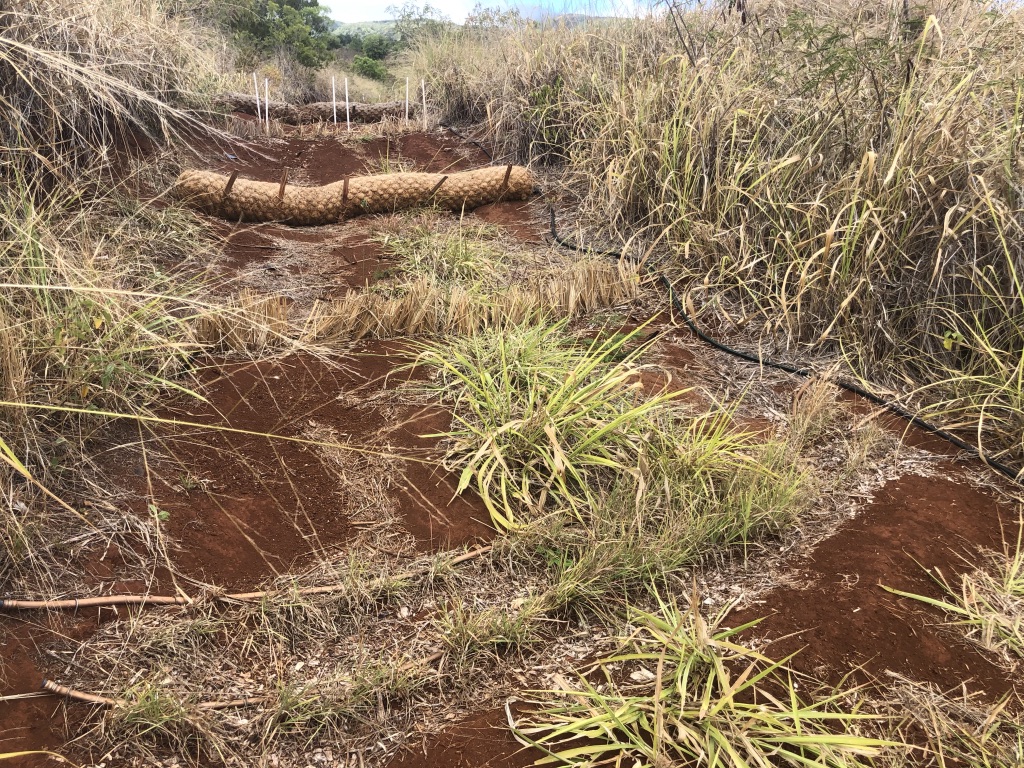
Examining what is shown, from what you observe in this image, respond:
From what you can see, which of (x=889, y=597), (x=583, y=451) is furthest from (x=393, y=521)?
(x=889, y=597)

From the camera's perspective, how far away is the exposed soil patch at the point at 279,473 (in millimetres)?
2035

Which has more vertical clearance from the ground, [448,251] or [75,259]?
[75,259]

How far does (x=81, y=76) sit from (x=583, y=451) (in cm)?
301

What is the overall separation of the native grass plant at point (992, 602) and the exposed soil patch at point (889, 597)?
0.11ft

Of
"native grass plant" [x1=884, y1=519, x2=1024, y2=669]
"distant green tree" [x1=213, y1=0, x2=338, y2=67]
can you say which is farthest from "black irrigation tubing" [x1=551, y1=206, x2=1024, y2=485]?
"distant green tree" [x1=213, y1=0, x2=338, y2=67]

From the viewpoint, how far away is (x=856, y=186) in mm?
3232

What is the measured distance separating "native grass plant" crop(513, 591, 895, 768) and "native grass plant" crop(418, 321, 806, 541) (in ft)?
1.49

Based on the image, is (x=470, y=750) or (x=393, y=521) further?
(x=393, y=521)

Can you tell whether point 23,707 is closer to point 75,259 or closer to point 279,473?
point 279,473

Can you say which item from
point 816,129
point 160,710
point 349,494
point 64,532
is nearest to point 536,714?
point 160,710

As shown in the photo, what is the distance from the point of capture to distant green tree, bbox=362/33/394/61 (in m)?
18.4

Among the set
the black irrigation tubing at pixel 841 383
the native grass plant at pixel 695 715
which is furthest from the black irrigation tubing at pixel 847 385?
the native grass plant at pixel 695 715

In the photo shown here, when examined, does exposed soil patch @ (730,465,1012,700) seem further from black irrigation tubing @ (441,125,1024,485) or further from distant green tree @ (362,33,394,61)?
distant green tree @ (362,33,394,61)

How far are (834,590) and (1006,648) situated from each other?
0.41 metres
